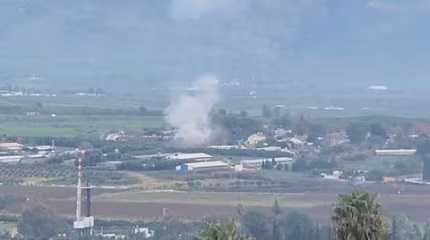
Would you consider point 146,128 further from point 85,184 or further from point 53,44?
point 53,44

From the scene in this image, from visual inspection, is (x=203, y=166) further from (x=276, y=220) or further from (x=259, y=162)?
(x=276, y=220)

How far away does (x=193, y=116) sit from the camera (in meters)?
50.8

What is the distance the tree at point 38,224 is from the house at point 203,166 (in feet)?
31.7

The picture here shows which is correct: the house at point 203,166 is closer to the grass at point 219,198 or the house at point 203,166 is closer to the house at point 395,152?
the grass at point 219,198

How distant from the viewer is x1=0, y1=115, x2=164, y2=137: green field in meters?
48.6

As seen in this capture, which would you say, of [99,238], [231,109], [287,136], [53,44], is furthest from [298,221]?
[53,44]

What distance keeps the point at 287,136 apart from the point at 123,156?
7150mm

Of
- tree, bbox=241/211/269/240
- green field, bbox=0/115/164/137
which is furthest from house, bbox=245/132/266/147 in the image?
tree, bbox=241/211/269/240

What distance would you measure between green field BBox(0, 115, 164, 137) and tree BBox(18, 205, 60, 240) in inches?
653

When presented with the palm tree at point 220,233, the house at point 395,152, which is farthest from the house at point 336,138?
the palm tree at point 220,233

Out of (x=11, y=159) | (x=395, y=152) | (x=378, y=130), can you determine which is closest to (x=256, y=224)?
(x=11, y=159)

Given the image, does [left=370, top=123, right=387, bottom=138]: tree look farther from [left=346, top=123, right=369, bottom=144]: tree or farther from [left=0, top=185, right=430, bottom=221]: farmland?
[left=0, top=185, right=430, bottom=221]: farmland

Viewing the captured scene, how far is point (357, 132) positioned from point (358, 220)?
3512cm

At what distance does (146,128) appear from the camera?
49.5 m
